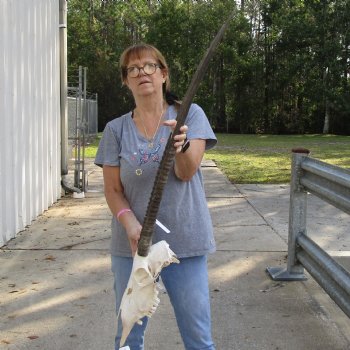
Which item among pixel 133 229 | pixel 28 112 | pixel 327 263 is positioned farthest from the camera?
pixel 28 112

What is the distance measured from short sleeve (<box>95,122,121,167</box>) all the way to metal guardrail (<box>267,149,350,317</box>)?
5.82 feet

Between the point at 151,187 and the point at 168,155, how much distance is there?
644 millimetres

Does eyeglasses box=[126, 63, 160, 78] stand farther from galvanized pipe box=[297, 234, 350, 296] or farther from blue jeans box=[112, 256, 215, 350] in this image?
galvanized pipe box=[297, 234, 350, 296]

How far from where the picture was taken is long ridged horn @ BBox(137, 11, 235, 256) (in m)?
1.72

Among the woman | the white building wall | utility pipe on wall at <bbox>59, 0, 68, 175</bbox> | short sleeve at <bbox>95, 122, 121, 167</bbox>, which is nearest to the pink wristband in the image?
the woman

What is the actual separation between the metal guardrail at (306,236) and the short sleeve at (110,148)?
1.78 metres

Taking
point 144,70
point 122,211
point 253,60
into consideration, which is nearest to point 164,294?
point 122,211

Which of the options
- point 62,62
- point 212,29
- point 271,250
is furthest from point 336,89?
point 271,250

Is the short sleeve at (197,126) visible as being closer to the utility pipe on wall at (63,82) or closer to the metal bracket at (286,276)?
the metal bracket at (286,276)

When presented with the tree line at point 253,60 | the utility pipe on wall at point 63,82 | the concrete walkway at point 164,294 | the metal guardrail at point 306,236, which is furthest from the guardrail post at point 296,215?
the tree line at point 253,60

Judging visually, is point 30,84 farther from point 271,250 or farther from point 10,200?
point 271,250

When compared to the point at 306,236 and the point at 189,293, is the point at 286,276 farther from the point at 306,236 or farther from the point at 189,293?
the point at 189,293

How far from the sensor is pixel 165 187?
243cm

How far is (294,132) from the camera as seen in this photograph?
39.6m
